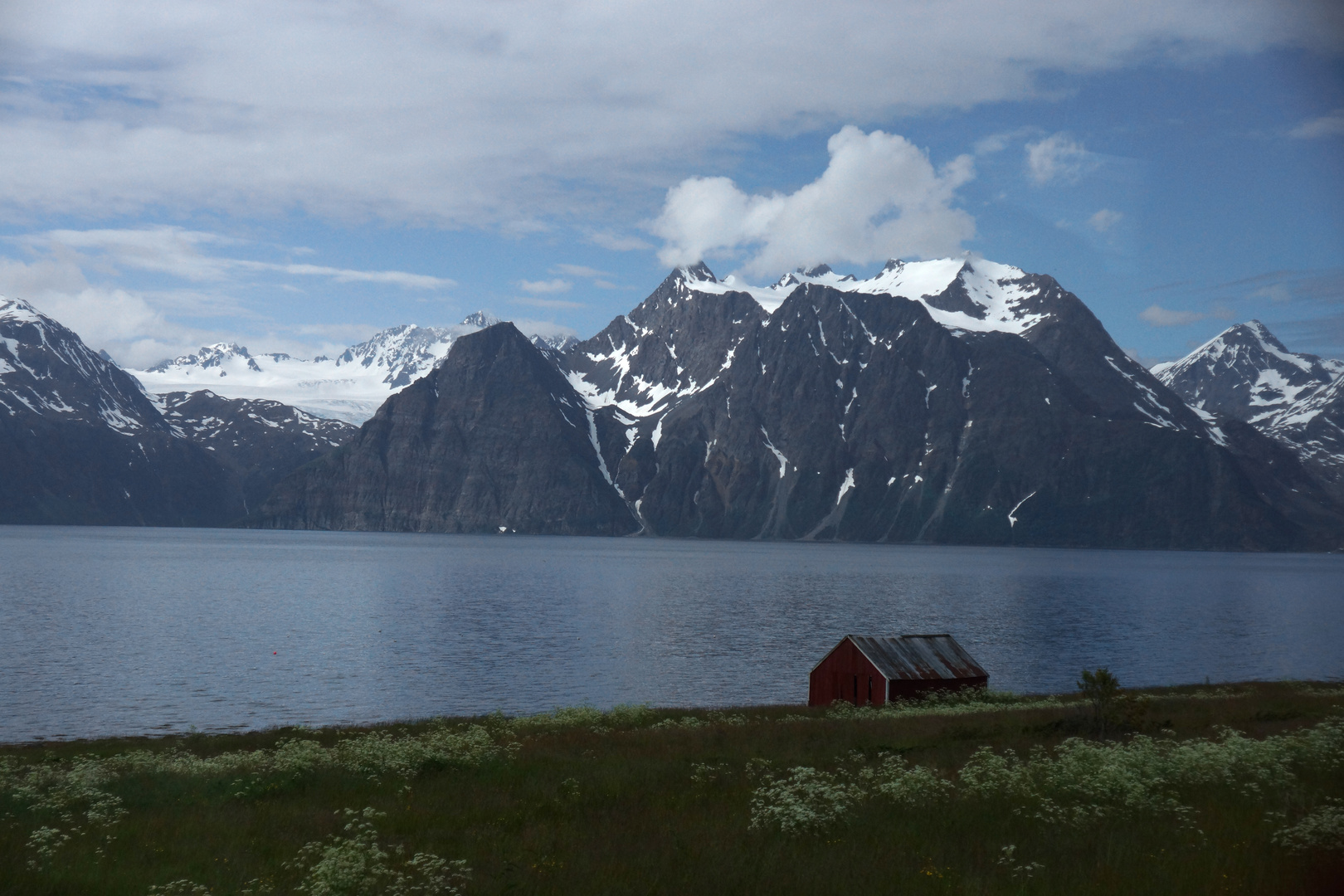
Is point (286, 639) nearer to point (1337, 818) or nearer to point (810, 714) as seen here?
point (810, 714)

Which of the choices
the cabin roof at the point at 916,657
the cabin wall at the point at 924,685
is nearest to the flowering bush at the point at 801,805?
the cabin wall at the point at 924,685

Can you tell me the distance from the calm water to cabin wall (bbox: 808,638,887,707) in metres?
7.72

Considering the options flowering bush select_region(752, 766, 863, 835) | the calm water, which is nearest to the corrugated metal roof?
the calm water

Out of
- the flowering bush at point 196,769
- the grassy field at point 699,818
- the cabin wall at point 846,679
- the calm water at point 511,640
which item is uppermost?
the grassy field at point 699,818

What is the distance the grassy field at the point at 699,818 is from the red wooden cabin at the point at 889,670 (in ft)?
61.4

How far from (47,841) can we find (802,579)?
6611 inches

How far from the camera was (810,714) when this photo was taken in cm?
5003

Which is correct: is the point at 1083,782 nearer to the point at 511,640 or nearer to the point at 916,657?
the point at 916,657

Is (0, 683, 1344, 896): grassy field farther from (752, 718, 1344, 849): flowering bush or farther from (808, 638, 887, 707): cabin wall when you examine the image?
(808, 638, 887, 707): cabin wall

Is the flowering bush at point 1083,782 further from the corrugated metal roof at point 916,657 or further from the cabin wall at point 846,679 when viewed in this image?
the corrugated metal roof at point 916,657

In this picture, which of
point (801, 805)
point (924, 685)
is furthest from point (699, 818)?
point (924, 685)

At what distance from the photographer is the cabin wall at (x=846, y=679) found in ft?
173

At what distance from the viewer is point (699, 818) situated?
Answer: 20.3 metres

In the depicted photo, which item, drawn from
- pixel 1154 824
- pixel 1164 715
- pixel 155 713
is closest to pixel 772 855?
pixel 1154 824
